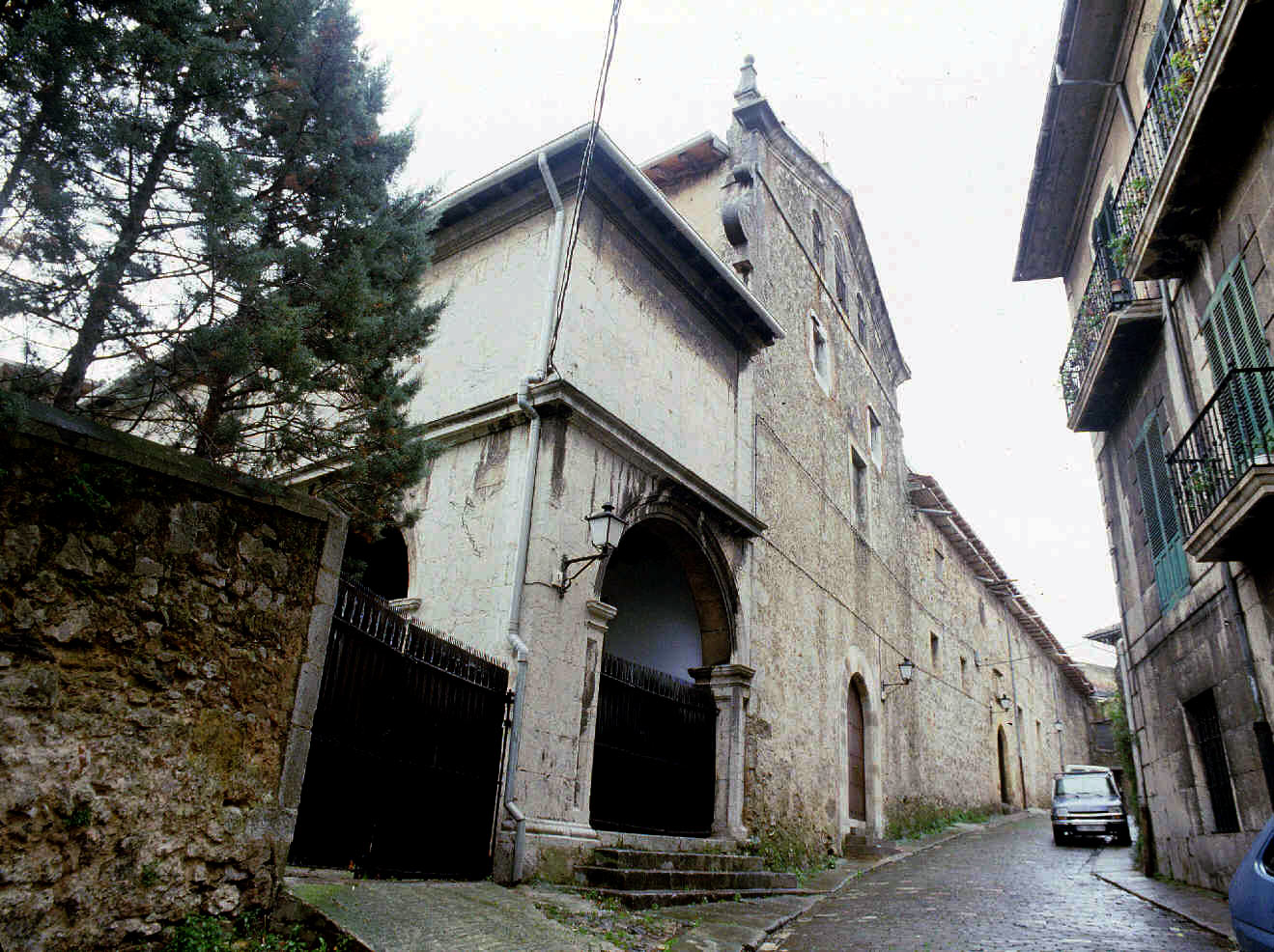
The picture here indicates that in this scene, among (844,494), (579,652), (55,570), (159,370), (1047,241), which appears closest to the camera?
(55,570)

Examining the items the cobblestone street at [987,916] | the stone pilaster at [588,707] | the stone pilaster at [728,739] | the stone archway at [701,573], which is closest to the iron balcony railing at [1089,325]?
the stone archway at [701,573]

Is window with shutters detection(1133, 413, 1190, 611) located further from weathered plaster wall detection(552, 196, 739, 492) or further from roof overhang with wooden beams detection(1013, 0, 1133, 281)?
weathered plaster wall detection(552, 196, 739, 492)

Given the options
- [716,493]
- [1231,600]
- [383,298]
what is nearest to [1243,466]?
[1231,600]

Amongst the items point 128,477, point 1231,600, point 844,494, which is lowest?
point 128,477

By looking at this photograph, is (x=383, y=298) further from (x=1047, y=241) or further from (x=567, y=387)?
(x=1047, y=241)

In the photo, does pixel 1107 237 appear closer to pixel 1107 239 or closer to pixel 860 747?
pixel 1107 239

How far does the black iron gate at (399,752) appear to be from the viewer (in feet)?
18.1

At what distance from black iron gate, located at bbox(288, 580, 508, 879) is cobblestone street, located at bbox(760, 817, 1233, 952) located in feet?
8.29

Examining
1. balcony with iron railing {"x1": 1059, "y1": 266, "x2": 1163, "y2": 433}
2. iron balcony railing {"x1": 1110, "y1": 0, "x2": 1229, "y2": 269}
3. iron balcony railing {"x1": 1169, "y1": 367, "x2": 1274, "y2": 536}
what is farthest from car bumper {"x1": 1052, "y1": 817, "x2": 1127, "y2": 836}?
iron balcony railing {"x1": 1110, "y1": 0, "x2": 1229, "y2": 269}

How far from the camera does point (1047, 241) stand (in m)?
12.5

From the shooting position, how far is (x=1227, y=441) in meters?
7.13

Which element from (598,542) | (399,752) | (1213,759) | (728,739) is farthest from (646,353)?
(1213,759)

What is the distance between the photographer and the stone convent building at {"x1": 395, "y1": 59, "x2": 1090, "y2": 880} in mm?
8047

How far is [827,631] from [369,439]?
10.3m
